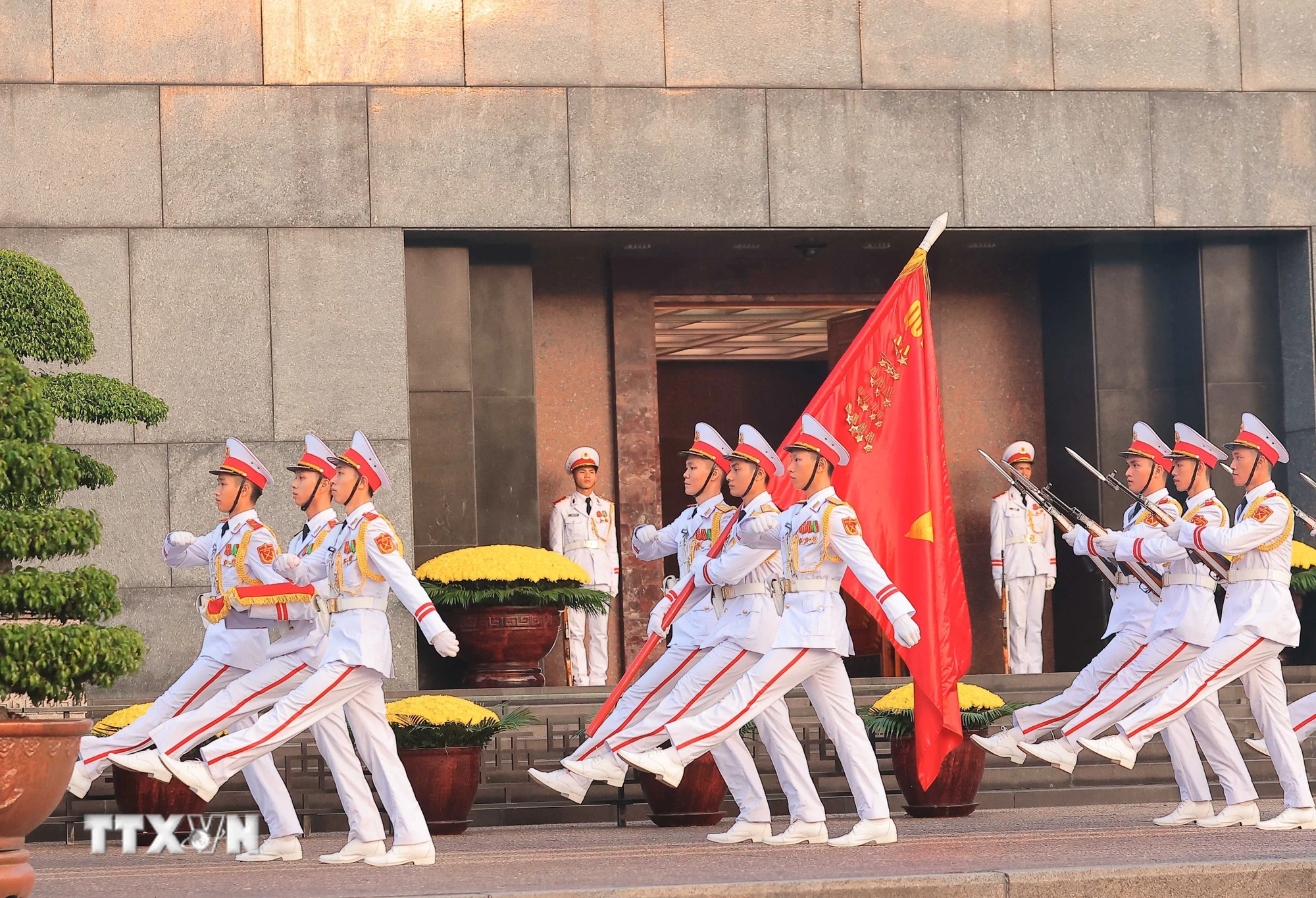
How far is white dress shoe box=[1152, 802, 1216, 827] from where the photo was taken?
34.7 feet

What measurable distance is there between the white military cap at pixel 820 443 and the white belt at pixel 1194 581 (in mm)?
2487

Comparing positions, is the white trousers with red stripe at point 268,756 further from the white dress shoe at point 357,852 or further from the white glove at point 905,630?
the white glove at point 905,630

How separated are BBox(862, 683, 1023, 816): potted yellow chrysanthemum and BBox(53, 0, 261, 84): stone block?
27.0 ft

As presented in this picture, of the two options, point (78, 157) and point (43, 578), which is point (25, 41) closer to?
point (78, 157)

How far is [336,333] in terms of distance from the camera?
16344 mm

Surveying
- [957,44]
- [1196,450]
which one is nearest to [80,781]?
[1196,450]

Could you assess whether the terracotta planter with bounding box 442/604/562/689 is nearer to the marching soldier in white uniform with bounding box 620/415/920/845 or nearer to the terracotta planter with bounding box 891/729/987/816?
the terracotta planter with bounding box 891/729/987/816

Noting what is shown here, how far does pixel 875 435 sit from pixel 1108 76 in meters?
8.16

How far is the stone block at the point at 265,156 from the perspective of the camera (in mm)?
16203

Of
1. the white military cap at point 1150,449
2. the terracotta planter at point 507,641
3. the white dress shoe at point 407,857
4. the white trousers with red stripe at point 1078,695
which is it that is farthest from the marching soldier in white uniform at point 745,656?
the terracotta planter at point 507,641

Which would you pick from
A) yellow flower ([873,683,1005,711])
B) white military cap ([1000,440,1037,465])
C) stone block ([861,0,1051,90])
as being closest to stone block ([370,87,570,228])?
stone block ([861,0,1051,90])

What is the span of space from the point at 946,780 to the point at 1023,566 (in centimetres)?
682

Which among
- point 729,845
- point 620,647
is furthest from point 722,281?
point 729,845

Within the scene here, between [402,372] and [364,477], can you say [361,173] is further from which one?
[364,477]
